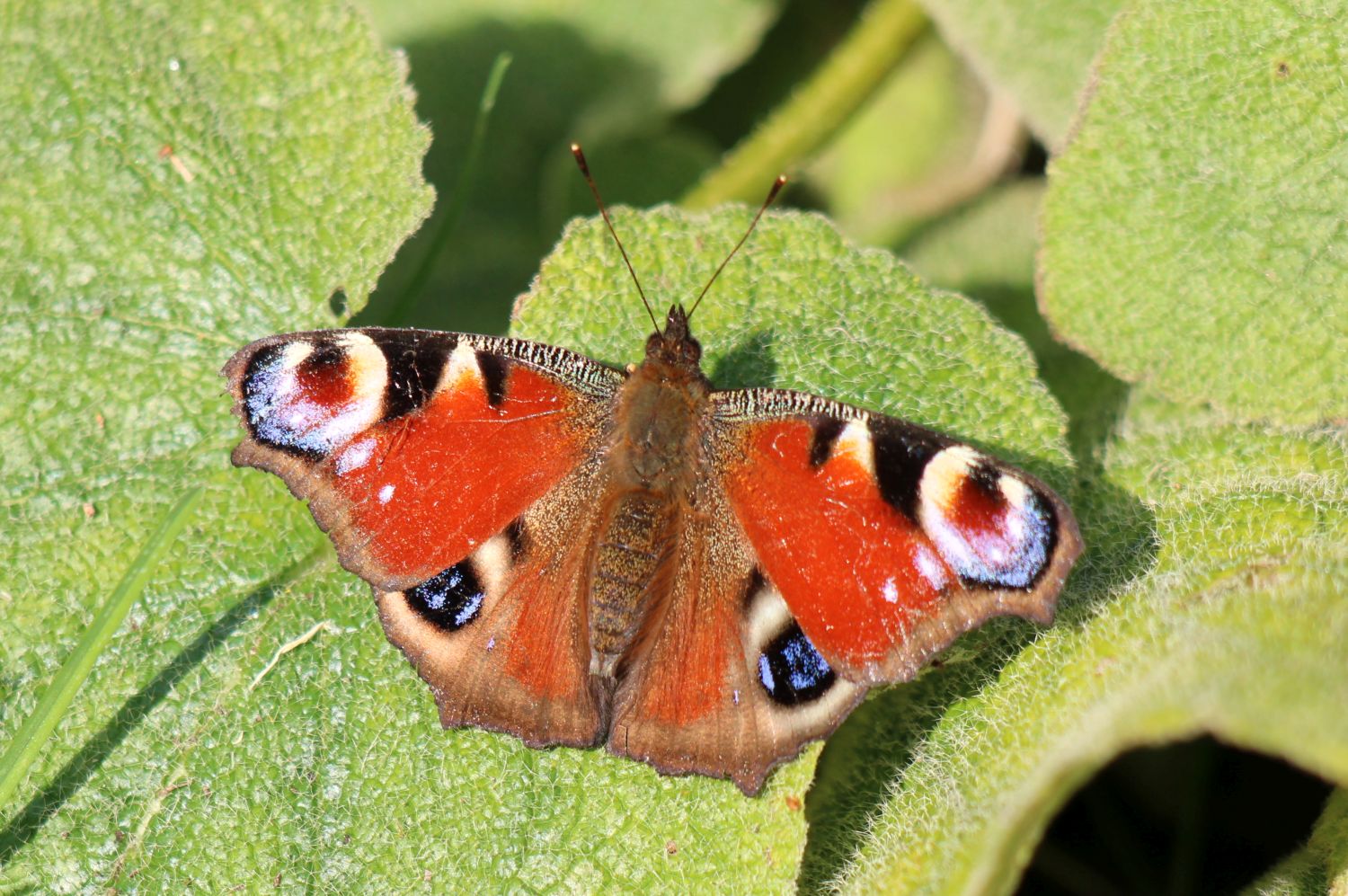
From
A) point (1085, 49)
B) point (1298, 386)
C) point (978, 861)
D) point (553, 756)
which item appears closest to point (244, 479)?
point (553, 756)

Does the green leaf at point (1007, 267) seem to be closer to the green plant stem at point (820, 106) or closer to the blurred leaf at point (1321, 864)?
the green plant stem at point (820, 106)

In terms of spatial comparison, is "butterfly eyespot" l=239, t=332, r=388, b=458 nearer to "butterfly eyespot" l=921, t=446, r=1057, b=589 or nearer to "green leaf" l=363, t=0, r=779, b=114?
"butterfly eyespot" l=921, t=446, r=1057, b=589

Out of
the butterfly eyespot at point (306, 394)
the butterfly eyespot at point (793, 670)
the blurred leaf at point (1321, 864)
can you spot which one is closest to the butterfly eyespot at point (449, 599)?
the butterfly eyespot at point (306, 394)

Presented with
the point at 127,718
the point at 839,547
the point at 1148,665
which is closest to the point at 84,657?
the point at 127,718

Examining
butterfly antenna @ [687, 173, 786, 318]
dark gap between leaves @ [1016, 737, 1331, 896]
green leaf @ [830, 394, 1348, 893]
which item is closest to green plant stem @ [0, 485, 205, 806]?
butterfly antenna @ [687, 173, 786, 318]

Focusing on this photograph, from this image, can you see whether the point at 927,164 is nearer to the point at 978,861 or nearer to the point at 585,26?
the point at 585,26
